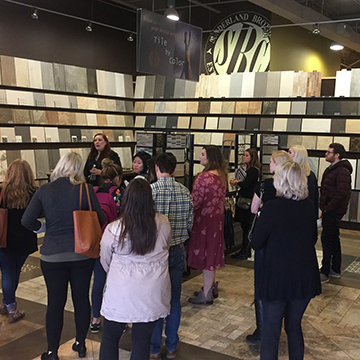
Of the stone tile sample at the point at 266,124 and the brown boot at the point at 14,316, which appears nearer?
the brown boot at the point at 14,316

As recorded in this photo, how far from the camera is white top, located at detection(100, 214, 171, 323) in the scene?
2.26m

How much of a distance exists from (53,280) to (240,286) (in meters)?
2.40

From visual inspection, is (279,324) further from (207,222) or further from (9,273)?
(9,273)

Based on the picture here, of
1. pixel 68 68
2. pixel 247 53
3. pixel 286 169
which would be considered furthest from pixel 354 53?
pixel 286 169

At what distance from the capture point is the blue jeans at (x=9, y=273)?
364 cm

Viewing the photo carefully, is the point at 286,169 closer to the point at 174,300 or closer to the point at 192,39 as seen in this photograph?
the point at 174,300

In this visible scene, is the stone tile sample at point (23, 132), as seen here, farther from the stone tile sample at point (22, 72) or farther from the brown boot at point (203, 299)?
the brown boot at point (203, 299)

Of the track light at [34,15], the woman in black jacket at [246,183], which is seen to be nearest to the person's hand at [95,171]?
the woman in black jacket at [246,183]

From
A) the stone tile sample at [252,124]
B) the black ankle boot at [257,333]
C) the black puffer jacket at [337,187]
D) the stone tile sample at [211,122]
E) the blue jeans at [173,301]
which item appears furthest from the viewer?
the stone tile sample at [211,122]

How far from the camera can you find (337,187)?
4.93 metres

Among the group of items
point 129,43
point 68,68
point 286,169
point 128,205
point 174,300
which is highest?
point 129,43

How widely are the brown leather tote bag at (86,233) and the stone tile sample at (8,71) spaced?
5118 millimetres

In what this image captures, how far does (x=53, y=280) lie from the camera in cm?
281

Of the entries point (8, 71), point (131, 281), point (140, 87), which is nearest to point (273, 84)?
point (140, 87)
